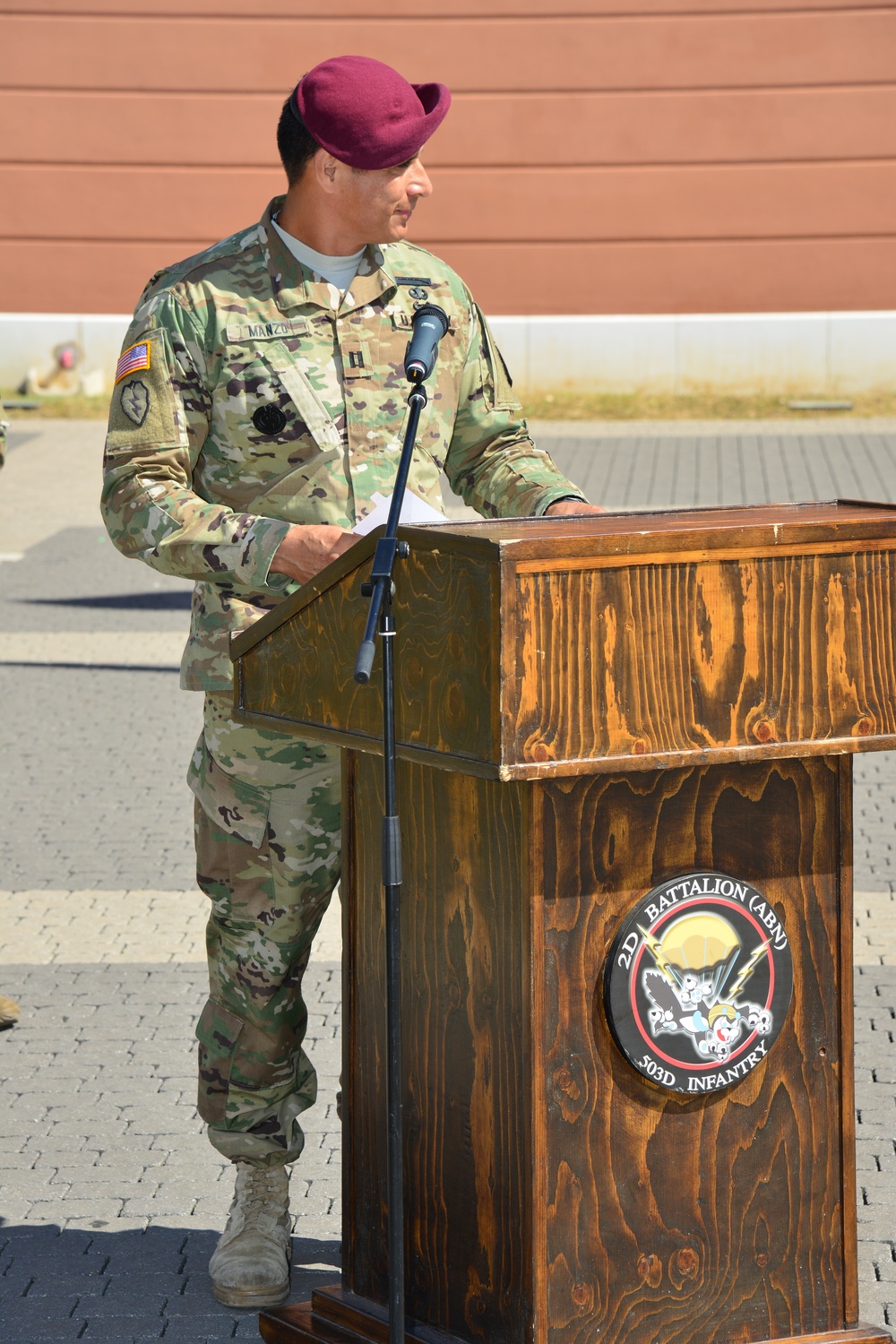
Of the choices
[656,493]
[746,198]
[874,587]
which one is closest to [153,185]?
[746,198]

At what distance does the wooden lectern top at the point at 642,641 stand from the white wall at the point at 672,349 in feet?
50.3

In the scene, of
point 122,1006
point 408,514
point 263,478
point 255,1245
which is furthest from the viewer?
point 122,1006

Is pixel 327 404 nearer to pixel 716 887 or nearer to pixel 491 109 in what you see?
pixel 716 887

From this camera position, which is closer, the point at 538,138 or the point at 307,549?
the point at 307,549

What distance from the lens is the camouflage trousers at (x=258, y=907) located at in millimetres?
3385

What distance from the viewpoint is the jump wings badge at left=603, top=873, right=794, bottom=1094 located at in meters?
2.64

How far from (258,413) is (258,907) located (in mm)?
860

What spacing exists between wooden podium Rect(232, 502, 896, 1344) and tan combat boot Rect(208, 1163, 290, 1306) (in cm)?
51

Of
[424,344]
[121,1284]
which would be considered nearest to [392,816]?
[424,344]

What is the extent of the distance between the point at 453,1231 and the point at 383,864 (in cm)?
62

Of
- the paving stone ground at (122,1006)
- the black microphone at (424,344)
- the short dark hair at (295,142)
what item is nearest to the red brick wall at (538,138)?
the paving stone ground at (122,1006)

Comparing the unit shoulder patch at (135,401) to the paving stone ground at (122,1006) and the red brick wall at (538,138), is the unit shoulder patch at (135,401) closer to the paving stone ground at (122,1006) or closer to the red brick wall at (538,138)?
the paving stone ground at (122,1006)

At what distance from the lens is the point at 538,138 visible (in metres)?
17.8

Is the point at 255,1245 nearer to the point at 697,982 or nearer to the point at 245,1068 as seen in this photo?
the point at 245,1068
